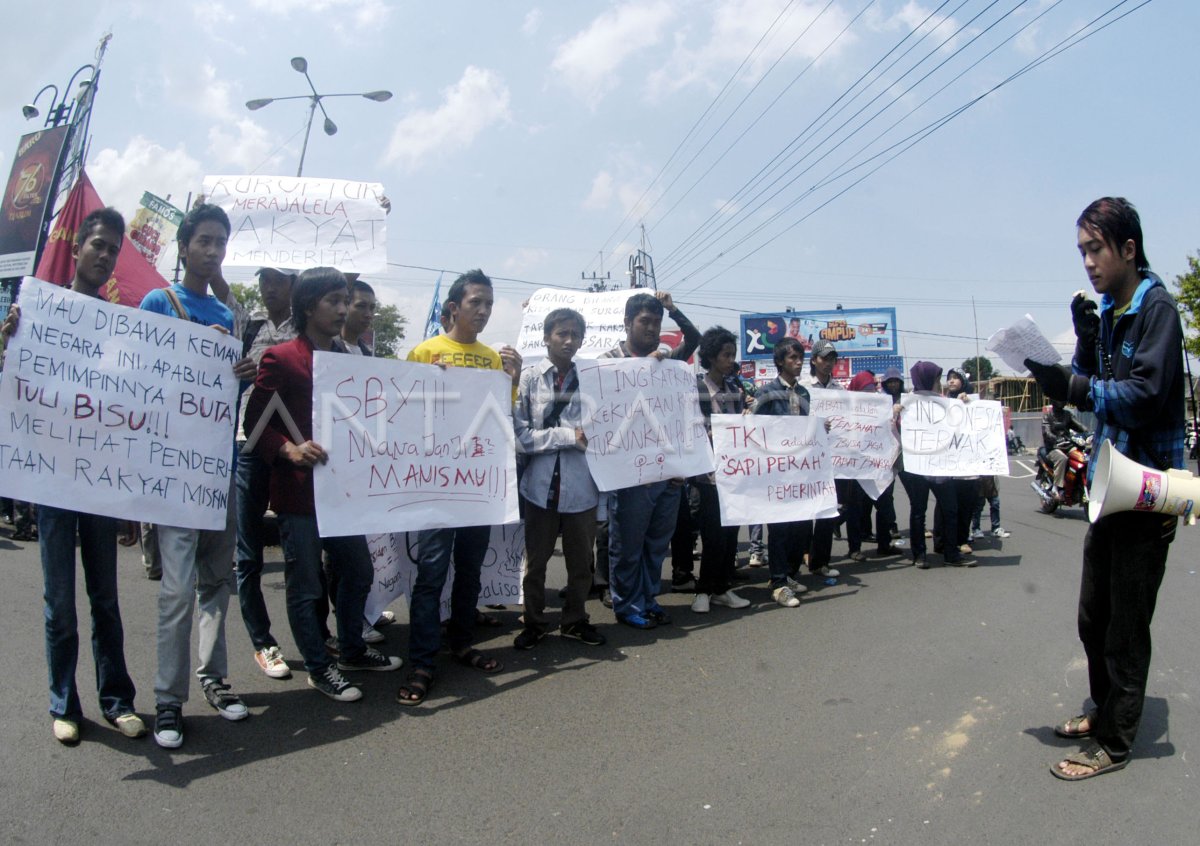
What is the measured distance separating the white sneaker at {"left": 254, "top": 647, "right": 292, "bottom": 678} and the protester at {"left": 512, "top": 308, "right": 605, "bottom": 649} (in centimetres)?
125

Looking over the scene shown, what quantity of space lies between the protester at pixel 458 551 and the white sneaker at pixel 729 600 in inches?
75.2

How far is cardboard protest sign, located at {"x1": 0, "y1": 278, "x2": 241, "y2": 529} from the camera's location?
3242mm

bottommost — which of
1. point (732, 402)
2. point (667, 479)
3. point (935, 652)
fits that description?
point (935, 652)

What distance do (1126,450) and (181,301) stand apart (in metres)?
4.17

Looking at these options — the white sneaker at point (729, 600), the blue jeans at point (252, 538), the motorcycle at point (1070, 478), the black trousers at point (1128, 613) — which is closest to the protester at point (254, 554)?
the blue jeans at point (252, 538)

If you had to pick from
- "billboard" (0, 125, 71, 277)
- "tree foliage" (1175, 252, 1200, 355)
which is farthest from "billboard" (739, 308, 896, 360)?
"billboard" (0, 125, 71, 277)

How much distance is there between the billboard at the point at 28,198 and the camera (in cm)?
1413

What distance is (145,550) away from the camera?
6801 mm

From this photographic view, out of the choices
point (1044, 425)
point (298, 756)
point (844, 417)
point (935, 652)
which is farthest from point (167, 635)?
point (1044, 425)

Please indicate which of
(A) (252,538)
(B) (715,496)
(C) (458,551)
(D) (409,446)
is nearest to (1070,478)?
(B) (715,496)

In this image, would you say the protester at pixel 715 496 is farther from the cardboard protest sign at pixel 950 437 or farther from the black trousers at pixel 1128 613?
the black trousers at pixel 1128 613

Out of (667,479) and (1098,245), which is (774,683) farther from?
(1098,245)

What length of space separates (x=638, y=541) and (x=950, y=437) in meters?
3.98

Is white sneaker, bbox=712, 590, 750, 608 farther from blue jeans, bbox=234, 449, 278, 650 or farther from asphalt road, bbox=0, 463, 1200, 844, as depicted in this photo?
blue jeans, bbox=234, 449, 278, 650
